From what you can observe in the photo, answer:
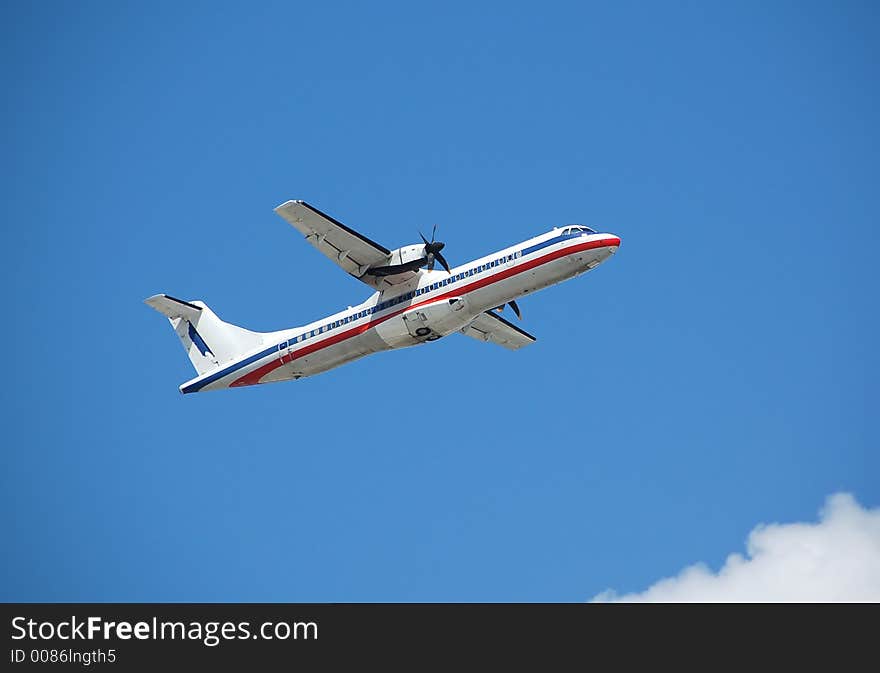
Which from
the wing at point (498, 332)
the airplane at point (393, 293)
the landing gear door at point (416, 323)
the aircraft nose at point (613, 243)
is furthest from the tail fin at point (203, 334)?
the aircraft nose at point (613, 243)

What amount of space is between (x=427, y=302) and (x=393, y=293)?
56.7 inches

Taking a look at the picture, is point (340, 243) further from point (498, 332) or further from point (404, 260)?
point (498, 332)

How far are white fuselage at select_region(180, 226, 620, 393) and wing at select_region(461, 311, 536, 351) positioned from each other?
18.0 feet

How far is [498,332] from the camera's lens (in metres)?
47.9

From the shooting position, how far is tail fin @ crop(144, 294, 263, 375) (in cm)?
4500

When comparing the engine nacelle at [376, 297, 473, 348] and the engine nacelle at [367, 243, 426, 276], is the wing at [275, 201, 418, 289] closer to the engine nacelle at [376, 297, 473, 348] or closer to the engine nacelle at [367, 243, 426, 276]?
the engine nacelle at [367, 243, 426, 276]

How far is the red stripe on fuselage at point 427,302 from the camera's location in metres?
39.6

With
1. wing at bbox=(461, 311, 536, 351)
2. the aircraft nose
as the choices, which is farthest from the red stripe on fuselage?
wing at bbox=(461, 311, 536, 351)

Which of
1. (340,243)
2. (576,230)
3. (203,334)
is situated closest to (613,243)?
(576,230)
